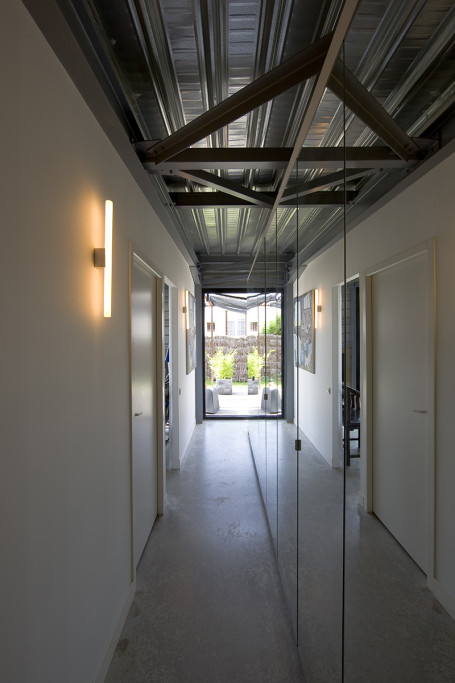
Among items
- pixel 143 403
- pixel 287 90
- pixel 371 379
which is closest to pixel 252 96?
pixel 287 90

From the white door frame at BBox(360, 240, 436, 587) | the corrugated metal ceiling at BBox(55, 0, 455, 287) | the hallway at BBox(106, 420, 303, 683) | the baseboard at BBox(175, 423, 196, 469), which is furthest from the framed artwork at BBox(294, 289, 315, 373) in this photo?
the baseboard at BBox(175, 423, 196, 469)

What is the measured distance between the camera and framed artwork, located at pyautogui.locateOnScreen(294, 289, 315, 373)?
1551 millimetres

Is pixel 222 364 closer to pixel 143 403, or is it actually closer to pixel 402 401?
pixel 143 403

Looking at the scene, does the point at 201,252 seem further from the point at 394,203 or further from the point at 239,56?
the point at 394,203

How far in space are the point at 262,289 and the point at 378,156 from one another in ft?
Result: 9.50

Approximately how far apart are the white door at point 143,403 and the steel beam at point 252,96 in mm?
730

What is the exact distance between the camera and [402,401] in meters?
0.77

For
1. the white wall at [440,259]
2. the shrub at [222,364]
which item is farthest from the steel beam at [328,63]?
the shrub at [222,364]

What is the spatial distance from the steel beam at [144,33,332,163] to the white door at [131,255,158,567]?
730 millimetres

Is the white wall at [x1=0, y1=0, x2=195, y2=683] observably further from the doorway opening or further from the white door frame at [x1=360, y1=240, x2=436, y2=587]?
the doorway opening

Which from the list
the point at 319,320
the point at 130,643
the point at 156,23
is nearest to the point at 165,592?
the point at 130,643

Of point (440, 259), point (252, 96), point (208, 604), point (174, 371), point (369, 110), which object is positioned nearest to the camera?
point (440, 259)

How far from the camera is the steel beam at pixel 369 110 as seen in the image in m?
0.67

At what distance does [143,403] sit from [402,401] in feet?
6.82
